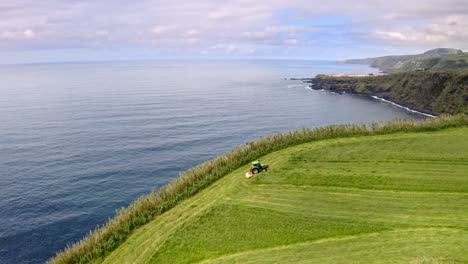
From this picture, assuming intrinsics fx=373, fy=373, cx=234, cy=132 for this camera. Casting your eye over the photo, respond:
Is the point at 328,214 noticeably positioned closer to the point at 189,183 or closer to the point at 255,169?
the point at 255,169

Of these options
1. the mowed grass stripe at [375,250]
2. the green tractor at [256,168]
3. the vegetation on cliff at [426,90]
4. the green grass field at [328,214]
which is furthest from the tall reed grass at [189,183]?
the vegetation on cliff at [426,90]

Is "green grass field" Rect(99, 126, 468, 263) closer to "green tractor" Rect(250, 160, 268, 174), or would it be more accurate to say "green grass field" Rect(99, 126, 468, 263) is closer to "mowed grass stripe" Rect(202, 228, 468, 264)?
"mowed grass stripe" Rect(202, 228, 468, 264)

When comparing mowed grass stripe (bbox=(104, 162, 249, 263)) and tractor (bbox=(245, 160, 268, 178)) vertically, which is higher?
tractor (bbox=(245, 160, 268, 178))

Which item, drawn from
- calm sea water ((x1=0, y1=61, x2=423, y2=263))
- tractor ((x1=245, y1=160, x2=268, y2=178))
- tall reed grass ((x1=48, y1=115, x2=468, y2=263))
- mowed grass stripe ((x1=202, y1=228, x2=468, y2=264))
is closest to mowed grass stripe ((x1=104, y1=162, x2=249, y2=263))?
tall reed grass ((x1=48, y1=115, x2=468, y2=263))

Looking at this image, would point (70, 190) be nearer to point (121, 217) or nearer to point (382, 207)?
point (121, 217)

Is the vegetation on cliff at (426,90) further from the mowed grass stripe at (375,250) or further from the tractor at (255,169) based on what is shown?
the mowed grass stripe at (375,250)
